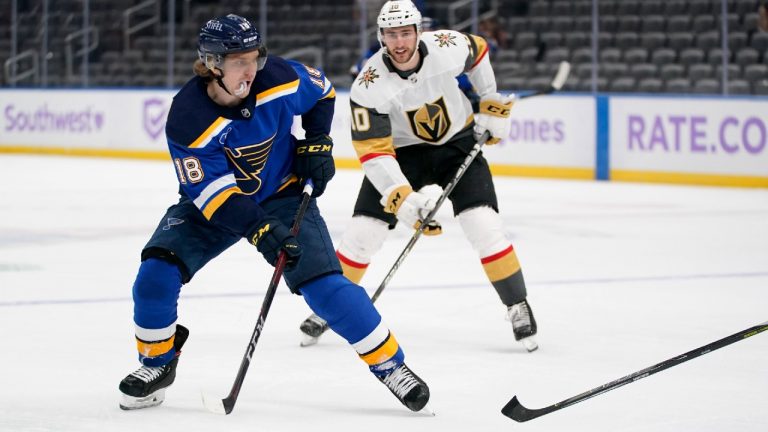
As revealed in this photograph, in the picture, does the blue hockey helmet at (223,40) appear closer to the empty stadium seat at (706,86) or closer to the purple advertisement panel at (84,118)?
the empty stadium seat at (706,86)

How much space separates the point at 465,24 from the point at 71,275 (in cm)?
696

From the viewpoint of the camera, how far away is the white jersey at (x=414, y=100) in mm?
4000

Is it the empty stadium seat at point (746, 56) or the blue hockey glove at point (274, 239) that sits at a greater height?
the empty stadium seat at point (746, 56)

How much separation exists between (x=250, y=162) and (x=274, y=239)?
273mm

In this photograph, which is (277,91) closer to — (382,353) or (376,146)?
(382,353)

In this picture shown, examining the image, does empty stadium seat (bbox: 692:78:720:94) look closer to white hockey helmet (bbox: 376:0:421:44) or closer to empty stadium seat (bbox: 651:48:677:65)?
empty stadium seat (bbox: 651:48:677:65)

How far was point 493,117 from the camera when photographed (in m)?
4.29

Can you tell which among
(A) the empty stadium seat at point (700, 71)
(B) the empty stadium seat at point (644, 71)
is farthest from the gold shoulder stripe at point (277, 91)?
(B) the empty stadium seat at point (644, 71)

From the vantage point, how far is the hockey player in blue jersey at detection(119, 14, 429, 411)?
309 centimetres

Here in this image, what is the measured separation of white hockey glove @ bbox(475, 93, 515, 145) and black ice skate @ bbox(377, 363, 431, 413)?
4.15ft

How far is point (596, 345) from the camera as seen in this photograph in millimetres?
4074

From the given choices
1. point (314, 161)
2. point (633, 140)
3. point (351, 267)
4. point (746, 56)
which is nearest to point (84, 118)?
point (633, 140)

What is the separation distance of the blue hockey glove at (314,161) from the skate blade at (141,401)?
0.65 metres

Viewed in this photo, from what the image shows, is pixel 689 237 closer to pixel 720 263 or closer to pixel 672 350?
pixel 720 263
